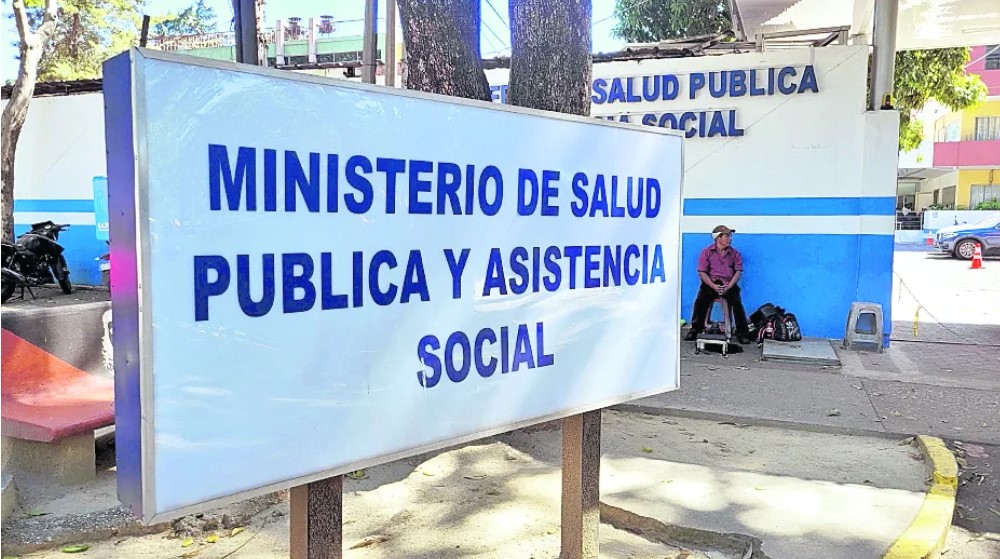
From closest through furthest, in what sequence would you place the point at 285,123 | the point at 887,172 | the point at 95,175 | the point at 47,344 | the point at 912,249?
the point at 285,123, the point at 47,344, the point at 887,172, the point at 95,175, the point at 912,249

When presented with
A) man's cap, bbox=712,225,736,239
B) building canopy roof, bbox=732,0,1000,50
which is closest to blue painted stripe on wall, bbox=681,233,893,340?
man's cap, bbox=712,225,736,239

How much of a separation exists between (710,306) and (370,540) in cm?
612

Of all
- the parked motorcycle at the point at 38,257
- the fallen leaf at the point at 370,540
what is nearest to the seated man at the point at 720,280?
the fallen leaf at the point at 370,540

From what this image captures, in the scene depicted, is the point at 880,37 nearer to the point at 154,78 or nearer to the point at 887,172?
the point at 887,172

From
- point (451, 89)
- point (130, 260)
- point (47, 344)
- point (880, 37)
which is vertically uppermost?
point (880, 37)

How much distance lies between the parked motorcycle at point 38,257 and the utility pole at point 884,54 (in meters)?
11.5

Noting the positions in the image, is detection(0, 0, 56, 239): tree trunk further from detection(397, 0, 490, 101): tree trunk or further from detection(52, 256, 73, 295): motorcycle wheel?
detection(397, 0, 490, 101): tree trunk

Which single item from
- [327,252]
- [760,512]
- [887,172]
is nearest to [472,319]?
[327,252]

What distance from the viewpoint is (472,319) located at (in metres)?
2.44

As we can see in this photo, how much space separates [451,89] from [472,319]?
6.25 feet

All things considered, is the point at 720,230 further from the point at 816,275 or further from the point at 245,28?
the point at 245,28

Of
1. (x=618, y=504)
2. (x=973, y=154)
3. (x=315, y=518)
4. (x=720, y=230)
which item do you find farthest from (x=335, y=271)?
(x=973, y=154)

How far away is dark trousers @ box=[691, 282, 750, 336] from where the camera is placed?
29.2ft

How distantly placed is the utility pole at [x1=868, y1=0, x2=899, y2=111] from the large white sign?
695cm
